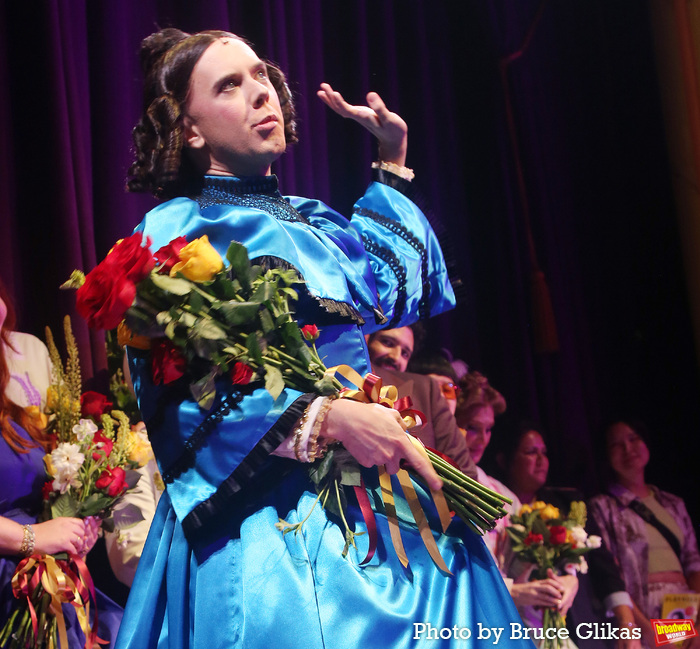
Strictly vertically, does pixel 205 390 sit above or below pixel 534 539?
→ above

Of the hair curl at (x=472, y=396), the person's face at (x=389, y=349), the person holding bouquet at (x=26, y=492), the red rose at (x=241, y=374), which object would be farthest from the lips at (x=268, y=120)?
the hair curl at (x=472, y=396)

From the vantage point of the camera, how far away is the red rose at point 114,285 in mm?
1145

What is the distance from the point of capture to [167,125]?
58.6 inches

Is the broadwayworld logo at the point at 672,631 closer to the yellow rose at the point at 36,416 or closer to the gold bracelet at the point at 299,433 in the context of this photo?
the gold bracelet at the point at 299,433

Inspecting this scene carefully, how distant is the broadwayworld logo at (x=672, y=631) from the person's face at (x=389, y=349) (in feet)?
3.57

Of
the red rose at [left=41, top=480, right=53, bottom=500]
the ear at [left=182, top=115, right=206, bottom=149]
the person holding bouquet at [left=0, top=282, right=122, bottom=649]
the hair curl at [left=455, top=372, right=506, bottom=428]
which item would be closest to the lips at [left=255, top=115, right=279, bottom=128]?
the ear at [left=182, top=115, right=206, bottom=149]

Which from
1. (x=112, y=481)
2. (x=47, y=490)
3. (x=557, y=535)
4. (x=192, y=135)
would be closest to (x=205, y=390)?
(x=192, y=135)

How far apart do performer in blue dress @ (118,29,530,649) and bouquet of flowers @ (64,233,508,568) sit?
1.4 inches

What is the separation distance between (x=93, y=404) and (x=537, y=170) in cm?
200

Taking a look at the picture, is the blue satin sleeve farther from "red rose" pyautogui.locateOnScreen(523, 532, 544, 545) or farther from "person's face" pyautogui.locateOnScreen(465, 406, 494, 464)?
"person's face" pyautogui.locateOnScreen(465, 406, 494, 464)

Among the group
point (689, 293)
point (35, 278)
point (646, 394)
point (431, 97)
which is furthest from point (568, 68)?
point (35, 278)

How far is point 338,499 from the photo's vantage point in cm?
120

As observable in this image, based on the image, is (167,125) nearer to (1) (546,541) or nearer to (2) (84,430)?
(2) (84,430)

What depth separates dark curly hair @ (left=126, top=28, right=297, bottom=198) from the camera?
4.81ft
